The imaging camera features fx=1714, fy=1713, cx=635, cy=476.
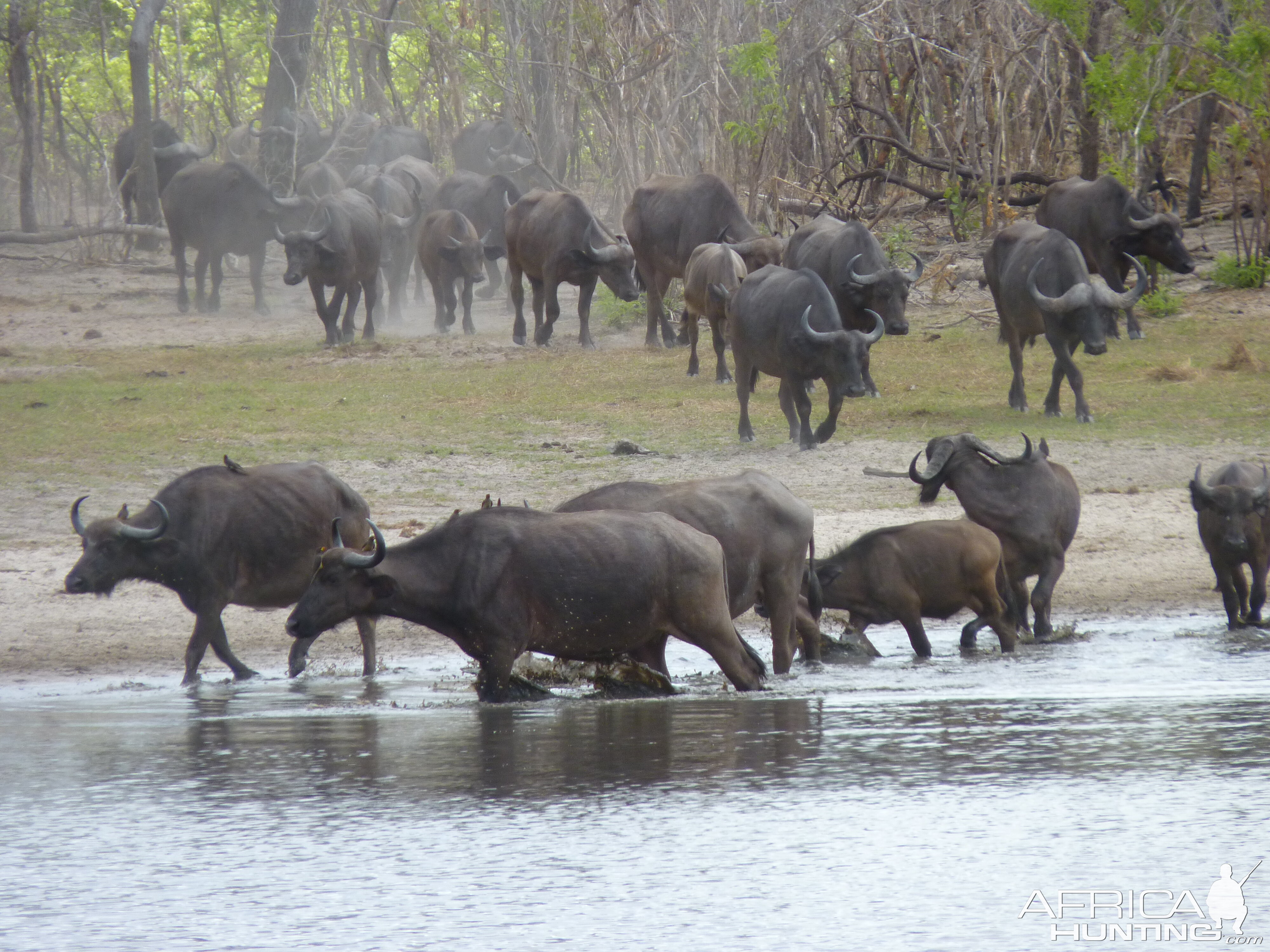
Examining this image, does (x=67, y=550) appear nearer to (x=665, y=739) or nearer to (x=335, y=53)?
(x=665, y=739)

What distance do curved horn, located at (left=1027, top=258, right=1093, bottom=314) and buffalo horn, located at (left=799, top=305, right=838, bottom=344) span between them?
227cm

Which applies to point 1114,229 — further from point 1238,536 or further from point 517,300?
point 1238,536

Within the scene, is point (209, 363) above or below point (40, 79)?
below

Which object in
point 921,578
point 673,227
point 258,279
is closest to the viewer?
point 921,578

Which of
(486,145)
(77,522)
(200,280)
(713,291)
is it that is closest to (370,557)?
(77,522)

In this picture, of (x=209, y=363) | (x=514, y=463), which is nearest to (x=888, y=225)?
(x=209, y=363)

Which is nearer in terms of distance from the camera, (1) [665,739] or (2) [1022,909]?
(2) [1022,909]

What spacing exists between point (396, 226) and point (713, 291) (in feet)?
28.5

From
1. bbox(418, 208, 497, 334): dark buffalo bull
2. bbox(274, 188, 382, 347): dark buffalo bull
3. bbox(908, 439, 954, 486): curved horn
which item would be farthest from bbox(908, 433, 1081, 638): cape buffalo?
bbox(418, 208, 497, 334): dark buffalo bull

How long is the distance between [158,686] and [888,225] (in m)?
17.4

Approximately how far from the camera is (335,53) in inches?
1721

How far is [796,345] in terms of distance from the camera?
48.9 ft

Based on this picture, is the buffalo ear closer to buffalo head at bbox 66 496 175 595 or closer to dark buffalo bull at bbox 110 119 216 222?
buffalo head at bbox 66 496 175 595

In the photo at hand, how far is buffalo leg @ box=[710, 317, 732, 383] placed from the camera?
725 inches
